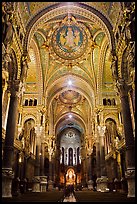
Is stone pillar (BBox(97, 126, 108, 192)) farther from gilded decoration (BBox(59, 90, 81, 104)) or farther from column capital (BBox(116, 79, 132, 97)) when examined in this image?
gilded decoration (BBox(59, 90, 81, 104))

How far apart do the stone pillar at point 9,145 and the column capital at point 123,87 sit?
524 cm

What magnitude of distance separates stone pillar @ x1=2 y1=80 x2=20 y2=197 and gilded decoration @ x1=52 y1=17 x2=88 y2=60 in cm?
784

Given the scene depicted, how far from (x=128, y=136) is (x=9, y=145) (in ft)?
18.2

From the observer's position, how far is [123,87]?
404 inches

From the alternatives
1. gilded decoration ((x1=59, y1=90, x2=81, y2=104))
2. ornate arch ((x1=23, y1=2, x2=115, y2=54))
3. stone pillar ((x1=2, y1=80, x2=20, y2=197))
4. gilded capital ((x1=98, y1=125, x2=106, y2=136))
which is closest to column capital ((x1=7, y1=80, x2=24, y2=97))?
stone pillar ((x1=2, y1=80, x2=20, y2=197))

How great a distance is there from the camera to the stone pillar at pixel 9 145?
7.95 meters

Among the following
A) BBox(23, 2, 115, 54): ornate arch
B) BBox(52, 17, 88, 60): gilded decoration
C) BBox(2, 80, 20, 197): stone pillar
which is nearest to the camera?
BBox(2, 80, 20, 197): stone pillar

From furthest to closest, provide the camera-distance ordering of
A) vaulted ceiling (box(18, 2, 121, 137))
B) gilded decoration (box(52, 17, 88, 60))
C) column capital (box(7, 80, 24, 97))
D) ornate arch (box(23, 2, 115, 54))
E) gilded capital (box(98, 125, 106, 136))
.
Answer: gilded capital (box(98, 125, 106, 136)) < gilded decoration (box(52, 17, 88, 60)) < vaulted ceiling (box(18, 2, 121, 137)) < ornate arch (box(23, 2, 115, 54)) < column capital (box(7, 80, 24, 97))

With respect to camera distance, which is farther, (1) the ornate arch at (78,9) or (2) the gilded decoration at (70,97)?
(2) the gilded decoration at (70,97)

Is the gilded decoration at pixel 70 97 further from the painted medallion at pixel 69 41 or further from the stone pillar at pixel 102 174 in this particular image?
the stone pillar at pixel 102 174

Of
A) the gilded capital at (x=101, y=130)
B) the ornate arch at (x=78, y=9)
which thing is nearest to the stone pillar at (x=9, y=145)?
the ornate arch at (x=78, y=9)

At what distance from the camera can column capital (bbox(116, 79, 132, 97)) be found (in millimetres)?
10242

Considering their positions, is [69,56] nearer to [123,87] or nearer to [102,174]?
[123,87]

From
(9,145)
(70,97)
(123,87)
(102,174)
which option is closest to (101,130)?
(102,174)
